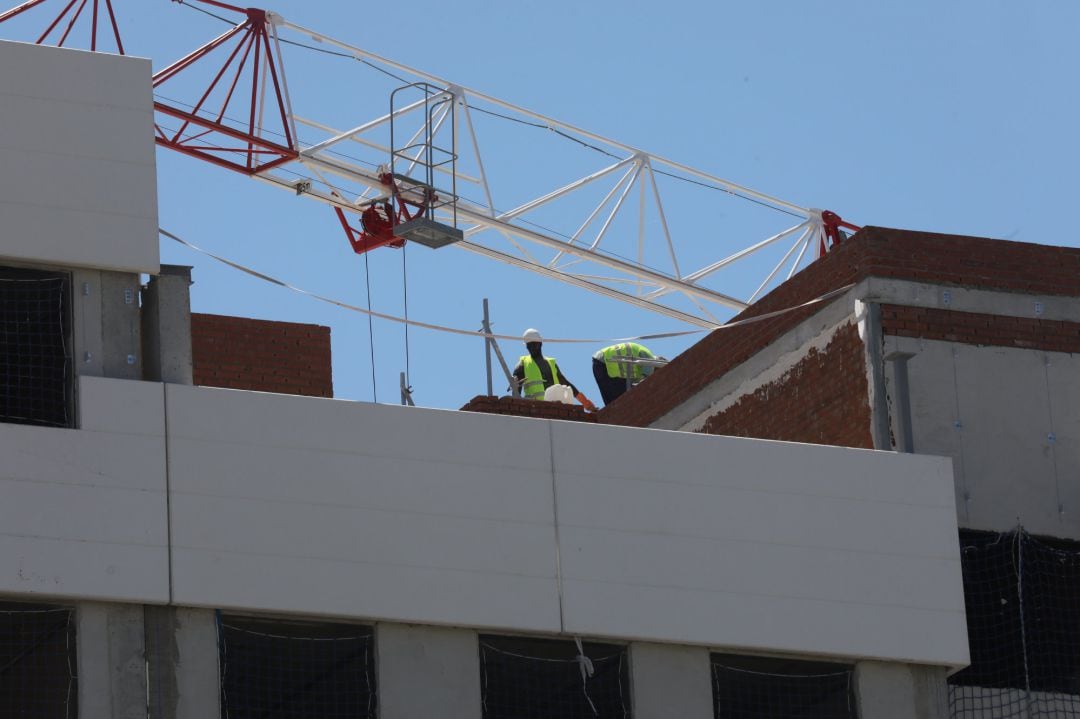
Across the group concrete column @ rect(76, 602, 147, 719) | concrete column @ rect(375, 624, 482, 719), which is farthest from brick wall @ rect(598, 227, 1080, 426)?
concrete column @ rect(76, 602, 147, 719)

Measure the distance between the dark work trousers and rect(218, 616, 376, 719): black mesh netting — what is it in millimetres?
12905

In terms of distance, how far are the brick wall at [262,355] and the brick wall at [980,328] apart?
6.29 m

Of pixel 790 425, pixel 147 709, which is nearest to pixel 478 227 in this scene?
pixel 790 425

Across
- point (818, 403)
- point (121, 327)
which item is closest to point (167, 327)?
point (121, 327)

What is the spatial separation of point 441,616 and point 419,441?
4.95ft

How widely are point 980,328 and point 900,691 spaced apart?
4174mm

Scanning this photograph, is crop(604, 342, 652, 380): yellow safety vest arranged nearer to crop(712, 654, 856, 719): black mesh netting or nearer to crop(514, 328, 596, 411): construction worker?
crop(514, 328, 596, 411): construction worker

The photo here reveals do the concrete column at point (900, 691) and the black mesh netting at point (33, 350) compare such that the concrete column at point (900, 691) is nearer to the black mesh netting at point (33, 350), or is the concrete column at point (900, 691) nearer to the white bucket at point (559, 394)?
the black mesh netting at point (33, 350)

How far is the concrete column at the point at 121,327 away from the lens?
1733cm

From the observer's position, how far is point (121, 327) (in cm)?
1745

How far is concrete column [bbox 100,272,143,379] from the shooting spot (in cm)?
1733

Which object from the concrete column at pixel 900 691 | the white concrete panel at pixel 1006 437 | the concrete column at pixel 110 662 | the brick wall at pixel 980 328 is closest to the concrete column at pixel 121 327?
the concrete column at pixel 110 662

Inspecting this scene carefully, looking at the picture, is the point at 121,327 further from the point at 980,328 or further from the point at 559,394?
the point at 559,394

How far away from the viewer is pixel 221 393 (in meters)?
17.3
